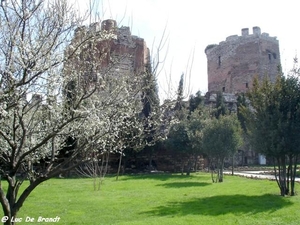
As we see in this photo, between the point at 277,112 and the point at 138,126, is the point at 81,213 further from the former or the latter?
the point at 277,112

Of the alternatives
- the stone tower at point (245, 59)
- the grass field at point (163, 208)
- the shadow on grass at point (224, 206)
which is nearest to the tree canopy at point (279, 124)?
the grass field at point (163, 208)

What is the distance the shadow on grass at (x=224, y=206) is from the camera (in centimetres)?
785

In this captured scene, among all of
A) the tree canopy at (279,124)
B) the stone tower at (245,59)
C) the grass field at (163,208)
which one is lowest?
the grass field at (163,208)

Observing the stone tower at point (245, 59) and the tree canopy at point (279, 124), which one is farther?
the stone tower at point (245, 59)

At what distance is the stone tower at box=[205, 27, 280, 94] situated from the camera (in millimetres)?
40281

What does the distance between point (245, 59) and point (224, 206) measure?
35172 millimetres

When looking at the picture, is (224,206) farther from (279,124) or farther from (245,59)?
(245,59)

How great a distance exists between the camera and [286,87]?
10.8 m

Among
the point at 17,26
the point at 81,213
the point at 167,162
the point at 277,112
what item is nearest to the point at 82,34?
the point at 17,26

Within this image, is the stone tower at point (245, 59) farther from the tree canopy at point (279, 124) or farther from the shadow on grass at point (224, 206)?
the shadow on grass at point (224, 206)

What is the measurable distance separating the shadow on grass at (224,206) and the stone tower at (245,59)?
30861 millimetres

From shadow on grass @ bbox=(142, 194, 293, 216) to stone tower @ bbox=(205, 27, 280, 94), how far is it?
3086cm

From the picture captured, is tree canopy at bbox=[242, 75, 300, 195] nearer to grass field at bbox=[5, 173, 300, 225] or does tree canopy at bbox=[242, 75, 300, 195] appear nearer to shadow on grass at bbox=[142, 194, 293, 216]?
grass field at bbox=[5, 173, 300, 225]

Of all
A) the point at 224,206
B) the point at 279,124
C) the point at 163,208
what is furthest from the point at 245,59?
the point at 163,208
